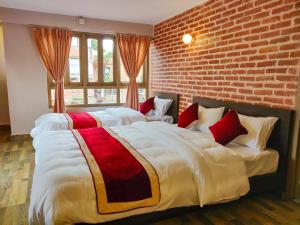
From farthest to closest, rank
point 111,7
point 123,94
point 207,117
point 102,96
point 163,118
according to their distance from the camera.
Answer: point 123,94
point 102,96
point 163,118
point 111,7
point 207,117

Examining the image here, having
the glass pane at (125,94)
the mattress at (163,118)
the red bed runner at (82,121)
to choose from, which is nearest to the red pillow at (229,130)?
the mattress at (163,118)

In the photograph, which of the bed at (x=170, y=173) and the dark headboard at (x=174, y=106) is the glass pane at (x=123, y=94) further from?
the bed at (x=170, y=173)

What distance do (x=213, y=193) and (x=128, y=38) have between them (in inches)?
151

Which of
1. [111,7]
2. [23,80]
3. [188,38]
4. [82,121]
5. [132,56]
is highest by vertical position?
[111,7]

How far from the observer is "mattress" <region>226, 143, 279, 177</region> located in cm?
217

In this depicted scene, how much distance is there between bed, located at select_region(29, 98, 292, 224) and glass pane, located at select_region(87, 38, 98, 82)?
252cm

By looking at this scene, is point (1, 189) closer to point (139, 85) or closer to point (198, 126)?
point (198, 126)

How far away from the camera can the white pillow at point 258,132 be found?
231 centimetres

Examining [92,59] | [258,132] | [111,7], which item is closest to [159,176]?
[258,132]

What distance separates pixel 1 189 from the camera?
2.54 metres

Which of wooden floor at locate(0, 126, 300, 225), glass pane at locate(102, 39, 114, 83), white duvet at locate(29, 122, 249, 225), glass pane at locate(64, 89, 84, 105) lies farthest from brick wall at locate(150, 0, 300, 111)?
glass pane at locate(64, 89, 84, 105)

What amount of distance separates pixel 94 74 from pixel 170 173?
12.1ft

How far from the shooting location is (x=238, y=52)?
283 cm

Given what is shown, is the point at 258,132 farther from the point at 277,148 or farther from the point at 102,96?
the point at 102,96
